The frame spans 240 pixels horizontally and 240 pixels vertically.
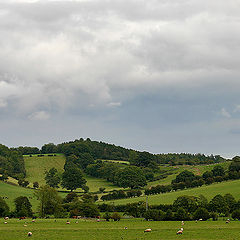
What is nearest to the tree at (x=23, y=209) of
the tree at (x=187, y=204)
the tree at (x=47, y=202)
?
the tree at (x=47, y=202)

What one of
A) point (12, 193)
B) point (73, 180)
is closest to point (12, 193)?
point (12, 193)

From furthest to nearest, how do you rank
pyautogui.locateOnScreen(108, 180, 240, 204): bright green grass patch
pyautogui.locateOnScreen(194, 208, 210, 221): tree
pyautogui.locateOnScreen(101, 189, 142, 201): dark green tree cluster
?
pyautogui.locateOnScreen(101, 189, 142, 201): dark green tree cluster, pyautogui.locateOnScreen(108, 180, 240, 204): bright green grass patch, pyautogui.locateOnScreen(194, 208, 210, 221): tree

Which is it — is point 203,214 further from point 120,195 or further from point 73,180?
point 73,180

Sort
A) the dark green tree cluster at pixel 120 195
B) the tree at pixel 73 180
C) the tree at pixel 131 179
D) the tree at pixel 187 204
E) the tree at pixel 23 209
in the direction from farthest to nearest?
the tree at pixel 131 179 < the tree at pixel 73 180 < the dark green tree cluster at pixel 120 195 < the tree at pixel 23 209 < the tree at pixel 187 204

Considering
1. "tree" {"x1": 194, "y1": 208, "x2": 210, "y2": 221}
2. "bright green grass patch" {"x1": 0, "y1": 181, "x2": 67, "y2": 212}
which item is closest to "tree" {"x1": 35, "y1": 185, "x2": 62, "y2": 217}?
"bright green grass patch" {"x1": 0, "y1": 181, "x2": 67, "y2": 212}

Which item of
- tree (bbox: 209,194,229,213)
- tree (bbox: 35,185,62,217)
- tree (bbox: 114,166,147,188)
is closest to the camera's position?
tree (bbox: 209,194,229,213)

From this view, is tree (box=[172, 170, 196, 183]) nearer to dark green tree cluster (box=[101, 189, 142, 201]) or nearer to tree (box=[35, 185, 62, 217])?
dark green tree cluster (box=[101, 189, 142, 201])

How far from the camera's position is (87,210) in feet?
358

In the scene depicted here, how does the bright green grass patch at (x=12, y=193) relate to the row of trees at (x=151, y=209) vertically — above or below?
above

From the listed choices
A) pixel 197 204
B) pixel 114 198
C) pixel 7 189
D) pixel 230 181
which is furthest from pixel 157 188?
pixel 7 189

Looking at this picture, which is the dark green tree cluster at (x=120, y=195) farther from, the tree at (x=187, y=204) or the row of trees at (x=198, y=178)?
the tree at (x=187, y=204)

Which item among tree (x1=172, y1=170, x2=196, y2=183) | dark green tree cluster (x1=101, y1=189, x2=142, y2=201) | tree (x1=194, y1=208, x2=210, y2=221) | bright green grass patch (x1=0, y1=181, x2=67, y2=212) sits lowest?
tree (x1=194, y1=208, x2=210, y2=221)

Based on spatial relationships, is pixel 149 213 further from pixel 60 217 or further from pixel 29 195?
pixel 29 195

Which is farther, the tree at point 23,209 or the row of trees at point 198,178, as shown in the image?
the row of trees at point 198,178
